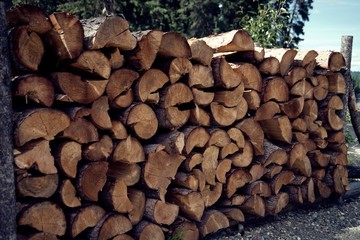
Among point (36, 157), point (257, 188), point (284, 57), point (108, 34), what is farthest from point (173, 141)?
point (284, 57)

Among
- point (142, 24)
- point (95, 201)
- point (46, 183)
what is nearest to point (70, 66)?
point (46, 183)

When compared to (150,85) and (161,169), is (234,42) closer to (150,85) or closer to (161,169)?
(150,85)

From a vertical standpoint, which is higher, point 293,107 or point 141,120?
point 141,120

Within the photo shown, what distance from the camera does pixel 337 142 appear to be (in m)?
4.70

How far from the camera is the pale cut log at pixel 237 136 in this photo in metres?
3.63

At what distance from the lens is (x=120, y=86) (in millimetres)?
2871

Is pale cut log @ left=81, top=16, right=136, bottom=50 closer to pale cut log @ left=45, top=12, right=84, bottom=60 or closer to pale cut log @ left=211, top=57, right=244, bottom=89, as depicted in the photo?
pale cut log @ left=45, top=12, right=84, bottom=60

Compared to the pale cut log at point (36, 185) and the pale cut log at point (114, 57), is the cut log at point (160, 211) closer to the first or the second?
the pale cut log at point (36, 185)

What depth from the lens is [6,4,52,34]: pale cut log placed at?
2393mm

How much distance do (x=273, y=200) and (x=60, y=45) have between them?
2591 mm

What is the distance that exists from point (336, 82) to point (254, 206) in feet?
5.58

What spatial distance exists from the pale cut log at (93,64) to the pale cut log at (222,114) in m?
1.08

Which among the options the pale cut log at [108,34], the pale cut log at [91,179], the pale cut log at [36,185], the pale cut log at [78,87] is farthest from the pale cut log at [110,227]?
the pale cut log at [108,34]

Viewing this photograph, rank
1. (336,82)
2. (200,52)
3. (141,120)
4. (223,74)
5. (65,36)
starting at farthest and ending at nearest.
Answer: (336,82) < (223,74) < (200,52) < (141,120) < (65,36)
